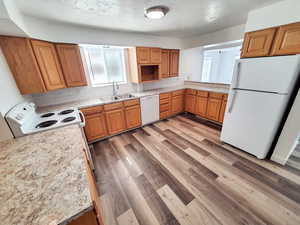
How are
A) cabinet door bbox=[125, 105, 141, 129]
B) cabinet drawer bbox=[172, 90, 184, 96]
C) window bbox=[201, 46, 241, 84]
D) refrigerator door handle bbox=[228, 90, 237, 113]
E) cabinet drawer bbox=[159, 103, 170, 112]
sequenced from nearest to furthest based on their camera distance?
refrigerator door handle bbox=[228, 90, 237, 113]
cabinet door bbox=[125, 105, 141, 129]
cabinet drawer bbox=[159, 103, 170, 112]
cabinet drawer bbox=[172, 90, 184, 96]
window bbox=[201, 46, 241, 84]

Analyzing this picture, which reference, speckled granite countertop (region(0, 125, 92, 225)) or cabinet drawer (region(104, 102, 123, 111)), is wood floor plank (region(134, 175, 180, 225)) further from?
cabinet drawer (region(104, 102, 123, 111))

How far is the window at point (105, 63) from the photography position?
2.84 meters

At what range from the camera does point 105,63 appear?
3.05 m

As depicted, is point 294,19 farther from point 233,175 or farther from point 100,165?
point 100,165

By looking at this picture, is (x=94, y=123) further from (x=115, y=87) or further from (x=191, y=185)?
(x=191, y=185)

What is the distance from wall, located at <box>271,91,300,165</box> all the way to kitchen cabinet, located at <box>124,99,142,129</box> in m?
2.72

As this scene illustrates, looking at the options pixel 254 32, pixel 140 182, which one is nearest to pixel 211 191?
pixel 140 182

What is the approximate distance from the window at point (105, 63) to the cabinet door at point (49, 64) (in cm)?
72

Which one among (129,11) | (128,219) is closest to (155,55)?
(129,11)

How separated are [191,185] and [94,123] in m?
2.17

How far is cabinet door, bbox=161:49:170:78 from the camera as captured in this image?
3522 millimetres

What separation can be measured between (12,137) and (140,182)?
67.0 inches

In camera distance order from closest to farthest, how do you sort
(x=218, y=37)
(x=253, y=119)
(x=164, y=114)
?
(x=253, y=119) < (x=218, y=37) < (x=164, y=114)

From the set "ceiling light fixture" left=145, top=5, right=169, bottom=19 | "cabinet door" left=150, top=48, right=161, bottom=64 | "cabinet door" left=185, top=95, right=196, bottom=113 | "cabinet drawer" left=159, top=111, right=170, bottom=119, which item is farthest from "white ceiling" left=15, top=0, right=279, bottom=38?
"cabinet drawer" left=159, top=111, right=170, bottom=119
